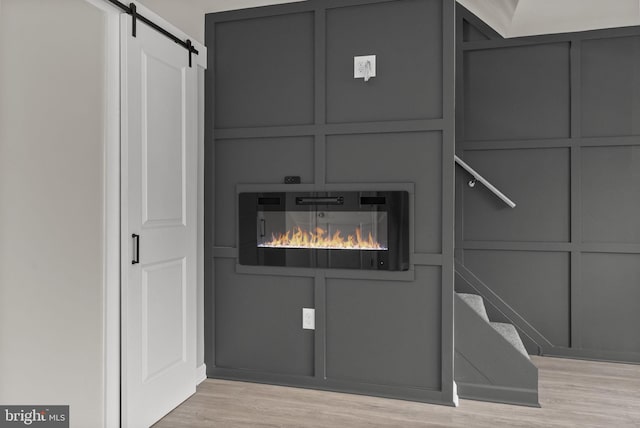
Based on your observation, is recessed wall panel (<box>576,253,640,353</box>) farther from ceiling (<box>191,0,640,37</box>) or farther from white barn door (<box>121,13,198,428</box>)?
white barn door (<box>121,13,198,428</box>)

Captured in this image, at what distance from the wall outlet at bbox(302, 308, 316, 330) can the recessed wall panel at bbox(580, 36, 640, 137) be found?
2448 millimetres

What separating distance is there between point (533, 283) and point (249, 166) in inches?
92.8

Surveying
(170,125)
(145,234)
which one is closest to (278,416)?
(145,234)

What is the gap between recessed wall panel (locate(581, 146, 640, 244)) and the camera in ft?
11.7

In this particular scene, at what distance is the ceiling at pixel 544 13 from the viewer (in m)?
3.31

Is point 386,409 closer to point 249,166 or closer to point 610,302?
point 249,166

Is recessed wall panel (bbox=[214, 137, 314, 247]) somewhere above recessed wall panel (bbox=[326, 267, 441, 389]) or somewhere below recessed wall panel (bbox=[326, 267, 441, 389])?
above

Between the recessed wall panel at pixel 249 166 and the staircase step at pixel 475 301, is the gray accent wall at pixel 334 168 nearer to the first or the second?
the recessed wall panel at pixel 249 166

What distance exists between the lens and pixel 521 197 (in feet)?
12.4

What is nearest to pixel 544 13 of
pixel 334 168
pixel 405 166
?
pixel 405 166

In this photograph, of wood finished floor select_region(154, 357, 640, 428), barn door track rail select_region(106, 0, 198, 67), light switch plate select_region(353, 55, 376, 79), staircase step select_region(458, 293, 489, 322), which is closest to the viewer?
barn door track rail select_region(106, 0, 198, 67)

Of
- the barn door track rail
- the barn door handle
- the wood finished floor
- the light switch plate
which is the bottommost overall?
the wood finished floor

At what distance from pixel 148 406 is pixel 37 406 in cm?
51

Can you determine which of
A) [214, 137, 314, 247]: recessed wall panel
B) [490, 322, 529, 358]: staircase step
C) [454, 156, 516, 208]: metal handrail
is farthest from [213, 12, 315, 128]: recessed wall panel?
[490, 322, 529, 358]: staircase step
